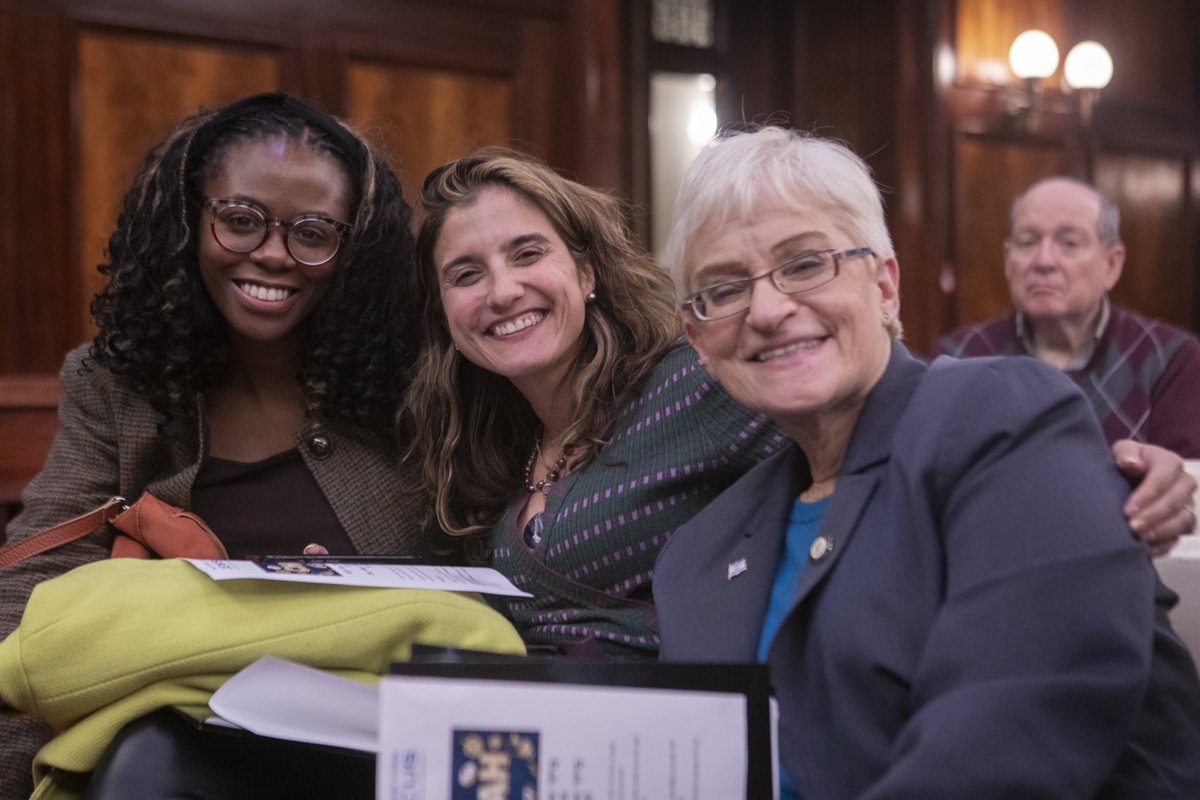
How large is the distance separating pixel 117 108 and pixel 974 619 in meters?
3.41

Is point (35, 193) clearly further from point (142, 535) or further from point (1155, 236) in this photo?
point (1155, 236)

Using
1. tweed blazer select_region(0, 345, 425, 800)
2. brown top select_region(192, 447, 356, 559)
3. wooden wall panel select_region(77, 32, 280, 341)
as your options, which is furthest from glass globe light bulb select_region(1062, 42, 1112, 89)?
brown top select_region(192, 447, 356, 559)

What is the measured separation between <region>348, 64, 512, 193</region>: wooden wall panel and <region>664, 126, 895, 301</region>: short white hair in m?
2.93

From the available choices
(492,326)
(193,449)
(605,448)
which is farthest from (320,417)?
(605,448)

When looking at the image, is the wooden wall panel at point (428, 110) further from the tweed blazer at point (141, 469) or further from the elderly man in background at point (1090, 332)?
the tweed blazer at point (141, 469)

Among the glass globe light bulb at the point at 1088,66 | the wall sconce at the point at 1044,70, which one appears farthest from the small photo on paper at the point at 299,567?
the glass globe light bulb at the point at 1088,66

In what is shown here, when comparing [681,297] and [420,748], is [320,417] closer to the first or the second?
[681,297]

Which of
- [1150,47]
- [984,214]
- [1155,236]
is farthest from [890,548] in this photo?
[1150,47]

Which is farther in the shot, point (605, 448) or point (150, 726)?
point (605, 448)

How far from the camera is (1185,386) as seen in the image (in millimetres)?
3500

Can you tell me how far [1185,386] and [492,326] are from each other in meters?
2.29

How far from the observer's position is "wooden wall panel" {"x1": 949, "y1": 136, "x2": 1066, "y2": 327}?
6.06m

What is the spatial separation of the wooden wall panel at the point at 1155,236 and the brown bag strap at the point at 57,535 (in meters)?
6.02

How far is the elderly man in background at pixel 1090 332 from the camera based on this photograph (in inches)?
138
